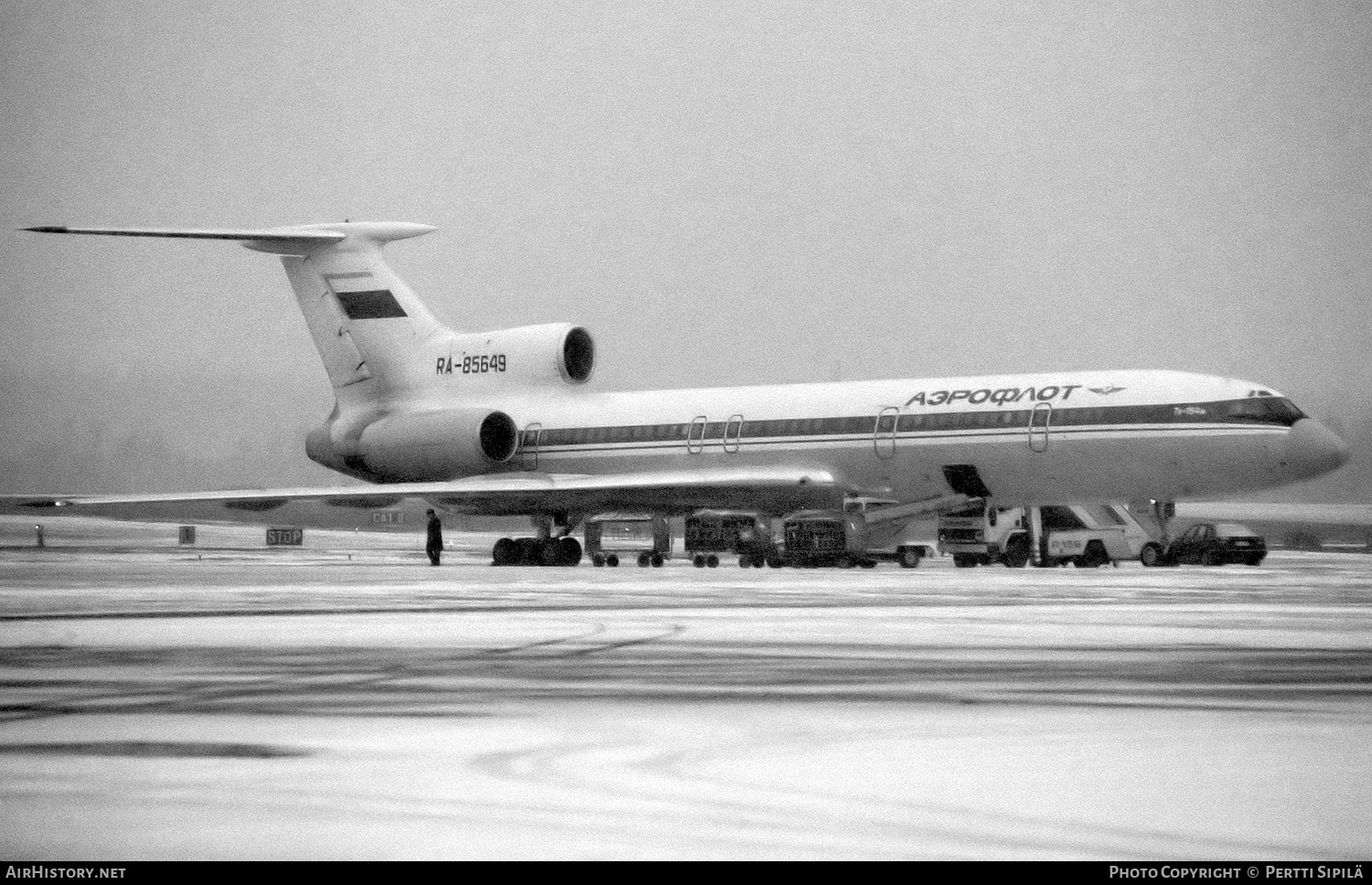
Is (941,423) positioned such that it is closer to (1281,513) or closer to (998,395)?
(998,395)

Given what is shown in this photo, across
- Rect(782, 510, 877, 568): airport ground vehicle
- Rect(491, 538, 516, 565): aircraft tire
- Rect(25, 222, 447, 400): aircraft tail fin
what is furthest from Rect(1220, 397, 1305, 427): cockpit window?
Rect(25, 222, 447, 400): aircraft tail fin

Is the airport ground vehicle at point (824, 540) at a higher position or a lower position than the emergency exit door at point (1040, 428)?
lower

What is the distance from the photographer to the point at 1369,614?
20.5m

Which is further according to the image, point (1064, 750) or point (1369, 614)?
point (1369, 614)

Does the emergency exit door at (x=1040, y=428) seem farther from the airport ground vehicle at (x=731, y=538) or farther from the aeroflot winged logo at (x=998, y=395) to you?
the airport ground vehicle at (x=731, y=538)

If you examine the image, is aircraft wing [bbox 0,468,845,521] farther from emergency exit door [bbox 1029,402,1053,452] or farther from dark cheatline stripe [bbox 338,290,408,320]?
dark cheatline stripe [bbox 338,290,408,320]

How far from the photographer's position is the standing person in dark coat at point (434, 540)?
1795 inches

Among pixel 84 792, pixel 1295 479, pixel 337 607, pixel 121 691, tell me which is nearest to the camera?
pixel 84 792

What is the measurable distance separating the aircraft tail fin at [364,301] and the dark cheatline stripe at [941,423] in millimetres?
4487

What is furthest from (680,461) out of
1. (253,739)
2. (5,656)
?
(253,739)

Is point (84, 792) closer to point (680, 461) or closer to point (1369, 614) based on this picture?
point (1369, 614)

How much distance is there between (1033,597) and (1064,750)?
16310 millimetres

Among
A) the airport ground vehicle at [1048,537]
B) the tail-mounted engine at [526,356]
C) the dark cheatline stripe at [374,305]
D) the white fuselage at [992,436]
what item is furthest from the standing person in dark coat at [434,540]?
the airport ground vehicle at [1048,537]

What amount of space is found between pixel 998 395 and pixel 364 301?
58.0 feet
